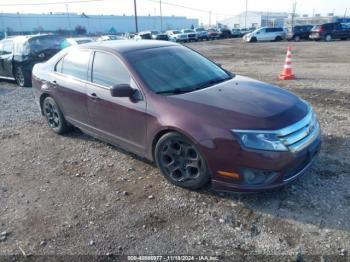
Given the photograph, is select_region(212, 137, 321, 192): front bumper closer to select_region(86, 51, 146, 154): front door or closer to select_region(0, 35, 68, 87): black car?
select_region(86, 51, 146, 154): front door

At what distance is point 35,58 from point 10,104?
2.37m

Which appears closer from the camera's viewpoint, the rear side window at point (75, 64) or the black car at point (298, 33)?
the rear side window at point (75, 64)

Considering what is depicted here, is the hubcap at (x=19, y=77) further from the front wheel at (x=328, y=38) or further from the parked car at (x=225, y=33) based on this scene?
the parked car at (x=225, y=33)

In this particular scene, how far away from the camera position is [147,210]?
136 inches

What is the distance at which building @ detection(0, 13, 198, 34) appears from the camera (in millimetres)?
83694

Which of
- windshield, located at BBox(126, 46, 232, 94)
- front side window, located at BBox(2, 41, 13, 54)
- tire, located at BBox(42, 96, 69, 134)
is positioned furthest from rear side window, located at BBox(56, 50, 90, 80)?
front side window, located at BBox(2, 41, 13, 54)

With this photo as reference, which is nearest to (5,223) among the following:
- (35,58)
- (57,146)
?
(57,146)

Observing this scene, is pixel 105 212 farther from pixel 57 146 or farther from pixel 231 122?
pixel 57 146

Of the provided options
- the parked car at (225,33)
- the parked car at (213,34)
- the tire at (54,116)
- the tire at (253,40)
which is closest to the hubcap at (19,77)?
the tire at (54,116)

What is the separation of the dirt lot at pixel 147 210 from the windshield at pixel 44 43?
5951 millimetres

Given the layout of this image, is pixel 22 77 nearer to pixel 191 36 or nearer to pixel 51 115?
pixel 51 115

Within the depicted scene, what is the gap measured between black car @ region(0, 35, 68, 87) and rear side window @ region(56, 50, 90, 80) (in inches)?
211

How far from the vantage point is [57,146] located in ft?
17.3

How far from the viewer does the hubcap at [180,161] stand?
3.50m
